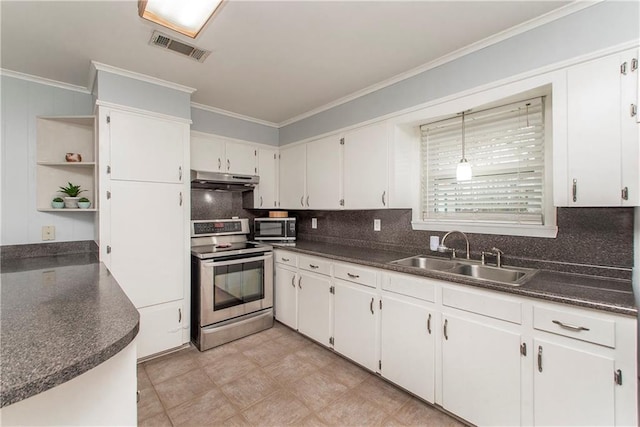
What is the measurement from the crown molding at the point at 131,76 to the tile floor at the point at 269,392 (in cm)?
250

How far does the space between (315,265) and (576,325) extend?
1.91m

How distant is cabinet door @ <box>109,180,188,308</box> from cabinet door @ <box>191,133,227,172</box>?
52cm

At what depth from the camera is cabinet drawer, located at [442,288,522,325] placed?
1.55m

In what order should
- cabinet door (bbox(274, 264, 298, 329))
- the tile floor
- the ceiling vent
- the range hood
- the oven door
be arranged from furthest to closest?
cabinet door (bbox(274, 264, 298, 329)) < the range hood < the oven door < the ceiling vent < the tile floor

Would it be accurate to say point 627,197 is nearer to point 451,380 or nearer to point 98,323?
point 451,380

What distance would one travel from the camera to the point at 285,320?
3176mm

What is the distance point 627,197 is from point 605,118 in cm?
44

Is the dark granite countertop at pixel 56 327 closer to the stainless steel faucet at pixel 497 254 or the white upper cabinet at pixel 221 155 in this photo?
the white upper cabinet at pixel 221 155

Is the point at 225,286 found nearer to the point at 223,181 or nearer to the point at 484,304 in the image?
the point at 223,181

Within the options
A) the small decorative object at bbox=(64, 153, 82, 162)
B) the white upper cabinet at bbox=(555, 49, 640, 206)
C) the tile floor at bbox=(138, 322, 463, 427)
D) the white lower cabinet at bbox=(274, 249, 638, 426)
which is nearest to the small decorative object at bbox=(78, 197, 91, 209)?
the small decorative object at bbox=(64, 153, 82, 162)

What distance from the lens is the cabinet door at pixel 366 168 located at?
102 inches

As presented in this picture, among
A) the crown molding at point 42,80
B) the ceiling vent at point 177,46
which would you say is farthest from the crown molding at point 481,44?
the crown molding at point 42,80

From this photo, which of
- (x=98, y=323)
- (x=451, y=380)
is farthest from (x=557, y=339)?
(x=98, y=323)

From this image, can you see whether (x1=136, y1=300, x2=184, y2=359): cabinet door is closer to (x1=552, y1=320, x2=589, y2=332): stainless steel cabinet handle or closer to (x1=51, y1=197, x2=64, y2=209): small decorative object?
(x1=51, y1=197, x2=64, y2=209): small decorative object
